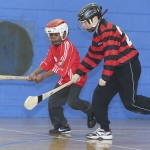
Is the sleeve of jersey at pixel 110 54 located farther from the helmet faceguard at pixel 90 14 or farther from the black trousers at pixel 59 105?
the black trousers at pixel 59 105

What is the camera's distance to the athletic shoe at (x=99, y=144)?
4.64 meters

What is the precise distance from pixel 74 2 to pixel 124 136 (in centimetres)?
314

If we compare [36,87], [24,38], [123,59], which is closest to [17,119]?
[36,87]

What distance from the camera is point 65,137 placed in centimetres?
539

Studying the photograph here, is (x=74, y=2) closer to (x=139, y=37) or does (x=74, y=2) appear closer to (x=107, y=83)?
(x=139, y=37)

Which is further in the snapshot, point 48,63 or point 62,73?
point 48,63

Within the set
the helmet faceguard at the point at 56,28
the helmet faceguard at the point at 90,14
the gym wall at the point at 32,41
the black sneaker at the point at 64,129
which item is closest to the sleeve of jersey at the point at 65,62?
the helmet faceguard at the point at 56,28

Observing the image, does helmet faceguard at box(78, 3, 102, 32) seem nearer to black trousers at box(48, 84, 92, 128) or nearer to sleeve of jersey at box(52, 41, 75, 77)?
sleeve of jersey at box(52, 41, 75, 77)

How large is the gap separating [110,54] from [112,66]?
11 cm

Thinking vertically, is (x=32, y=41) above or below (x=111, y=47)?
above

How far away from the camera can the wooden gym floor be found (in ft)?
15.4

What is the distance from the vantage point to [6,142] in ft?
16.2

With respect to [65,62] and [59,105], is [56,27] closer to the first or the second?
[65,62]

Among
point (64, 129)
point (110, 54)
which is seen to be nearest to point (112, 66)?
point (110, 54)
